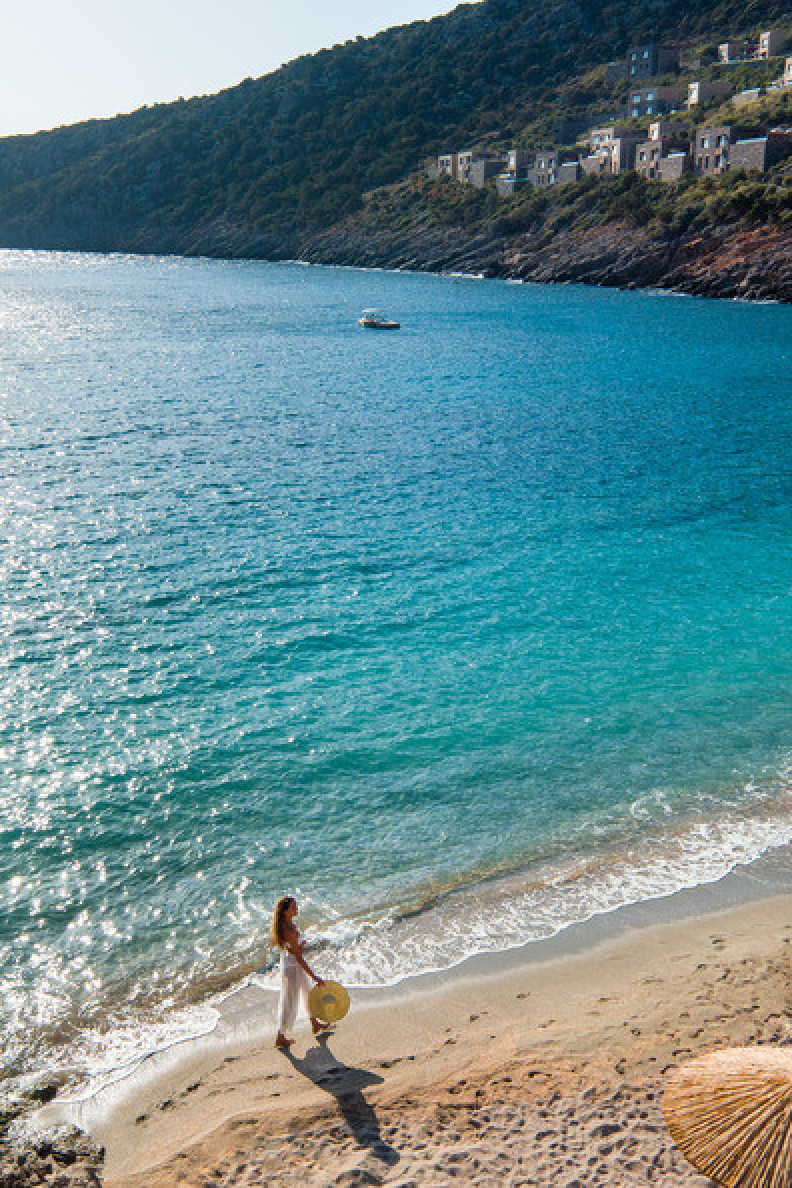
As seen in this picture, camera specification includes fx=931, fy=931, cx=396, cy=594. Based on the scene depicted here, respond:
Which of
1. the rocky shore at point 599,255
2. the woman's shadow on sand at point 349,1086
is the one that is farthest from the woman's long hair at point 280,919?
the rocky shore at point 599,255

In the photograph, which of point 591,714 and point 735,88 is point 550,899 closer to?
point 591,714

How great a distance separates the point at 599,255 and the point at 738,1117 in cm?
11644

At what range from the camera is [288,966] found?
398 inches

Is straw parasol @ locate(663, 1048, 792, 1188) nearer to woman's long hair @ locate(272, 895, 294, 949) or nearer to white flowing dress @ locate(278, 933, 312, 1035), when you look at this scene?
white flowing dress @ locate(278, 933, 312, 1035)

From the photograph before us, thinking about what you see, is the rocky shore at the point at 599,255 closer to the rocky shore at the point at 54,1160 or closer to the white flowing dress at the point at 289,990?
the white flowing dress at the point at 289,990

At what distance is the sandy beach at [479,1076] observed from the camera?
26.3ft

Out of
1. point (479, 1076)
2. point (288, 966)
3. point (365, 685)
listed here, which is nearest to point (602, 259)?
point (365, 685)

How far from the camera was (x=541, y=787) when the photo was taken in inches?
615

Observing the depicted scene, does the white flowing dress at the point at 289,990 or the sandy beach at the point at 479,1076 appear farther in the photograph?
the white flowing dress at the point at 289,990

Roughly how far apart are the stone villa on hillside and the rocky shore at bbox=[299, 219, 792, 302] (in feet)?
40.7

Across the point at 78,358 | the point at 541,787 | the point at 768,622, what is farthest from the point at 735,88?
the point at 541,787

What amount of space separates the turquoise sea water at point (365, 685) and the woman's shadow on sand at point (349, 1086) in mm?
1512

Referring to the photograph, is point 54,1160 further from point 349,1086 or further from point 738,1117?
point 738,1117

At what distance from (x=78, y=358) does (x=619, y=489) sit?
4558cm
